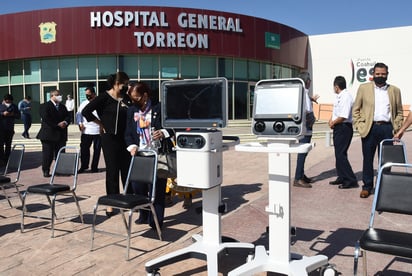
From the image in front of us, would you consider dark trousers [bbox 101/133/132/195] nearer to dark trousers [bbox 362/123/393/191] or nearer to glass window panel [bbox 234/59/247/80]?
dark trousers [bbox 362/123/393/191]

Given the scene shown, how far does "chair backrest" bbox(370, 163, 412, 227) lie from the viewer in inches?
118

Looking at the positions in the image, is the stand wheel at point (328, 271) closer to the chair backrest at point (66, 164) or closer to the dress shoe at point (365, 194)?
the dress shoe at point (365, 194)

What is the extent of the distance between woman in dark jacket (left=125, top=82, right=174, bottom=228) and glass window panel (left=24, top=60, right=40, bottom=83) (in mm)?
16210

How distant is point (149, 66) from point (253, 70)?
5824 mm

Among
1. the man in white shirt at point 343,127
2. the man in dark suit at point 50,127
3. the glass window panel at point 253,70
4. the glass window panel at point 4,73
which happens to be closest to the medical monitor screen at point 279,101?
the man in white shirt at point 343,127

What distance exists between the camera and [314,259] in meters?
3.11

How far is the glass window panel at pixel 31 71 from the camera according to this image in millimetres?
18984

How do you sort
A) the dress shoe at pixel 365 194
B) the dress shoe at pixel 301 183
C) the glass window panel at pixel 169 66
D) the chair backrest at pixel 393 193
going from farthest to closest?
the glass window panel at pixel 169 66
the dress shoe at pixel 301 183
the dress shoe at pixel 365 194
the chair backrest at pixel 393 193

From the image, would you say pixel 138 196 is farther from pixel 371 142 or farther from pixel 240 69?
pixel 240 69

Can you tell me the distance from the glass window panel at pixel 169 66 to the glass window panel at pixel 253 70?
426 centimetres

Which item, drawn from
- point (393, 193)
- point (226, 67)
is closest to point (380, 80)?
point (393, 193)

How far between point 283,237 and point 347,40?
25.5m

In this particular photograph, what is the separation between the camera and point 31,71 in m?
19.1

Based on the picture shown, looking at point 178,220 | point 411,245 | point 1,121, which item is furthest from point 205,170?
point 1,121
